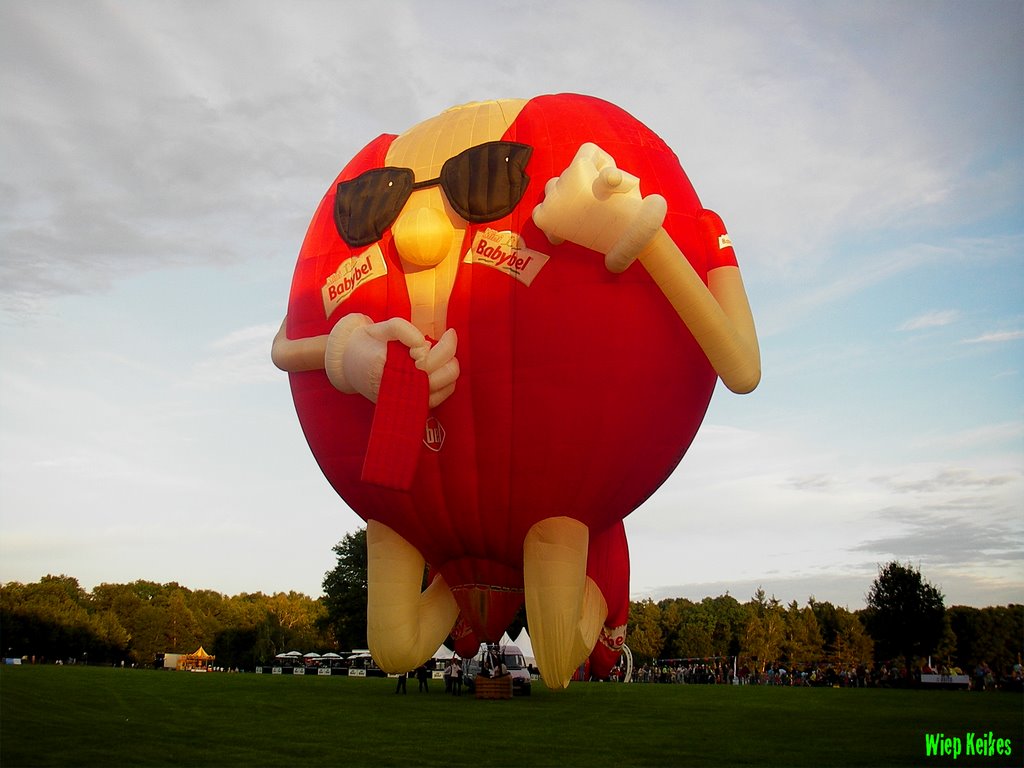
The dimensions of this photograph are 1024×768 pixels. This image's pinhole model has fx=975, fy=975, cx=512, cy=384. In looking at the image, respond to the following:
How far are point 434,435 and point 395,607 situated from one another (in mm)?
2664

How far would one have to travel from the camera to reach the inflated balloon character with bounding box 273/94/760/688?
11.5 m

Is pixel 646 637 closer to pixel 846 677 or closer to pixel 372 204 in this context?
pixel 846 677

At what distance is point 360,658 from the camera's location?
2096 inches

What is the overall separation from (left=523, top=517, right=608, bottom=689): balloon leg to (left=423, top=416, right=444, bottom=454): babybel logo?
1649mm

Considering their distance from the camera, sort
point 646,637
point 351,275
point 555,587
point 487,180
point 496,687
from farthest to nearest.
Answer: point 646,637, point 496,687, point 351,275, point 555,587, point 487,180

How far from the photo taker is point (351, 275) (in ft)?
41.4

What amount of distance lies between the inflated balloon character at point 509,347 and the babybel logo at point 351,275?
3 centimetres

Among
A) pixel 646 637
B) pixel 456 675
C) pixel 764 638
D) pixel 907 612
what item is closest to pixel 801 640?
pixel 764 638

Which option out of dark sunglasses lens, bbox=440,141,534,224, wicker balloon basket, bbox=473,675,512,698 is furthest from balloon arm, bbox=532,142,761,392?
wicker balloon basket, bbox=473,675,512,698

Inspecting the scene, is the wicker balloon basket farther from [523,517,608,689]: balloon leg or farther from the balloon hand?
the balloon hand

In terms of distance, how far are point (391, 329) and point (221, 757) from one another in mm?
4990

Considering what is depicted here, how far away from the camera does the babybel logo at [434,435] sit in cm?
1212

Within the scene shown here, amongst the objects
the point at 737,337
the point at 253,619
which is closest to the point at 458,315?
the point at 737,337

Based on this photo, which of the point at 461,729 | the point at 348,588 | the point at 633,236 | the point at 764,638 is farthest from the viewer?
the point at 764,638
